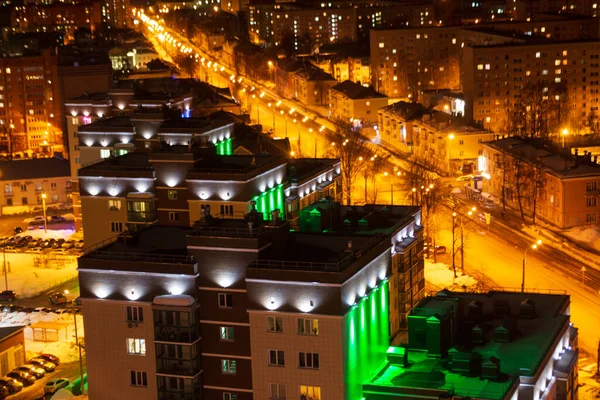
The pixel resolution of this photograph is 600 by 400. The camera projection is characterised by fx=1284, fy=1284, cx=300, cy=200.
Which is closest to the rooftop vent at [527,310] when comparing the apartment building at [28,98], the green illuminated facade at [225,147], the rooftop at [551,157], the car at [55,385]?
the car at [55,385]

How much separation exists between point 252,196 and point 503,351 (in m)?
14.9

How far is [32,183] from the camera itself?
240ft

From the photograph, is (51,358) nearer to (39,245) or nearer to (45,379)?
(45,379)

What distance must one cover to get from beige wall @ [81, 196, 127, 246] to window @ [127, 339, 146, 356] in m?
15.9

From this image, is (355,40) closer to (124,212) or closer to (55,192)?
(55,192)

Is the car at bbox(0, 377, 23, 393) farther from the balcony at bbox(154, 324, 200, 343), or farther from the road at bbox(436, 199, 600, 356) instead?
the road at bbox(436, 199, 600, 356)

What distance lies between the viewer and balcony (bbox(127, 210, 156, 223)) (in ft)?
160

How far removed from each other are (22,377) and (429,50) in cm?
7708

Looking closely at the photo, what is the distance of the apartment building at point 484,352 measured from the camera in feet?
106

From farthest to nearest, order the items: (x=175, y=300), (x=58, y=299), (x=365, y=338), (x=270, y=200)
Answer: (x=58, y=299), (x=270, y=200), (x=175, y=300), (x=365, y=338)

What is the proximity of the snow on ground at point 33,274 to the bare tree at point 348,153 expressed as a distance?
14.3 meters

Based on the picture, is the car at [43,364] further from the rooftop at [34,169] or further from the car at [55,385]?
the rooftop at [34,169]

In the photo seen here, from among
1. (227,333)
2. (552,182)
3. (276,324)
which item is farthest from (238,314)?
(552,182)

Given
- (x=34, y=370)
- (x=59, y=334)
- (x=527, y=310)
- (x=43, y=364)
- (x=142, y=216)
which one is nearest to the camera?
(x=527, y=310)
